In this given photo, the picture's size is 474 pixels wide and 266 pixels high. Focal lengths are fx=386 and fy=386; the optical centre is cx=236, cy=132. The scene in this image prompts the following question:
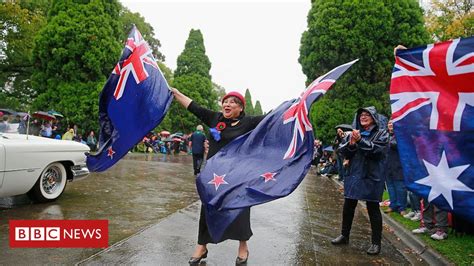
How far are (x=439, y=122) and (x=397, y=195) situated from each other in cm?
430

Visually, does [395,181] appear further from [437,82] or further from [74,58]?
[74,58]

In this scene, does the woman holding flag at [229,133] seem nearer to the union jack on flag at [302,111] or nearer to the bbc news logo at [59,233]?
the union jack on flag at [302,111]

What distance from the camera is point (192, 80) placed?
40031 mm

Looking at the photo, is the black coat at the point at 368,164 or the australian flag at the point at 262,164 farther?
the black coat at the point at 368,164

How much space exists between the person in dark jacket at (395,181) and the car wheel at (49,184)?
5.88 metres

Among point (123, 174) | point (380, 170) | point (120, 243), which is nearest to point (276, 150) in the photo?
point (380, 170)

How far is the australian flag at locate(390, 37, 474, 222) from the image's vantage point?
3.29 m

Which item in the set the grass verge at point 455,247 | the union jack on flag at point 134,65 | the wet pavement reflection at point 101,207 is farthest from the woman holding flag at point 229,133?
the grass verge at point 455,247

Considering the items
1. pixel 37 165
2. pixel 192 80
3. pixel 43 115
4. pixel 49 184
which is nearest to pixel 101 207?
pixel 49 184

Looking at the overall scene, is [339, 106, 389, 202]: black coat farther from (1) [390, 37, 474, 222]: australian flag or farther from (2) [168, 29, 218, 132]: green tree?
(2) [168, 29, 218, 132]: green tree

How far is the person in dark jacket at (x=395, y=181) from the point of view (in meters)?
6.98

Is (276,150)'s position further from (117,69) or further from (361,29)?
(361,29)

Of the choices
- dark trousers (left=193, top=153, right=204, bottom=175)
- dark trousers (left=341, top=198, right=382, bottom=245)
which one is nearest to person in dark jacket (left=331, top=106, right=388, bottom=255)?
dark trousers (left=341, top=198, right=382, bottom=245)

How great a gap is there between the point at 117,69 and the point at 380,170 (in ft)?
11.5
